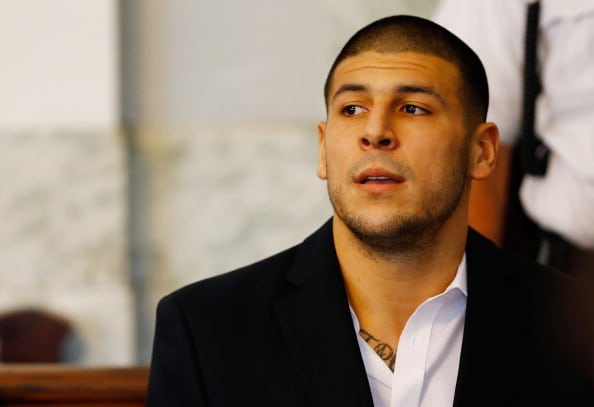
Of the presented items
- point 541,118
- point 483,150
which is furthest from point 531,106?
point 483,150

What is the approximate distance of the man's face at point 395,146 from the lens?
1.49 meters

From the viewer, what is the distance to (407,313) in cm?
160

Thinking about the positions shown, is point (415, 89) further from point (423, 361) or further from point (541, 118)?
point (541, 118)

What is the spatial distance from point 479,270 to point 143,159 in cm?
216

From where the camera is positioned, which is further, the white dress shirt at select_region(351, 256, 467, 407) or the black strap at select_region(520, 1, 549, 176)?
the black strap at select_region(520, 1, 549, 176)

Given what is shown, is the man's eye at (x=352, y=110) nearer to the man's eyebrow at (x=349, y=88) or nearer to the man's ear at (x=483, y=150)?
the man's eyebrow at (x=349, y=88)

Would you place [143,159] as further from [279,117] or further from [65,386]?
[65,386]

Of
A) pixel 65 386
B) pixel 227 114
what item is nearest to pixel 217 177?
pixel 227 114

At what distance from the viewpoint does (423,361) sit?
1.56m

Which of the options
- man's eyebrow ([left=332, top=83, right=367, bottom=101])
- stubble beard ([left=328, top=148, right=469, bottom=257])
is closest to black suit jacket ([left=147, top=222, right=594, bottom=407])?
stubble beard ([left=328, top=148, right=469, bottom=257])

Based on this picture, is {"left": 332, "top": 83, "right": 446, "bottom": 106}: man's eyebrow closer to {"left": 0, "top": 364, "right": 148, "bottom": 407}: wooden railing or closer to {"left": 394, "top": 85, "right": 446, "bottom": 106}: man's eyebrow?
{"left": 394, "top": 85, "right": 446, "bottom": 106}: man's eyebrow

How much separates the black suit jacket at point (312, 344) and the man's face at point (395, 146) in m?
0.15

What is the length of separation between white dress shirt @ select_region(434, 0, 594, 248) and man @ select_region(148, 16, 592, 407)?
0.34 metres

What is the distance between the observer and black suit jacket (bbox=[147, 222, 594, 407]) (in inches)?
60.7
